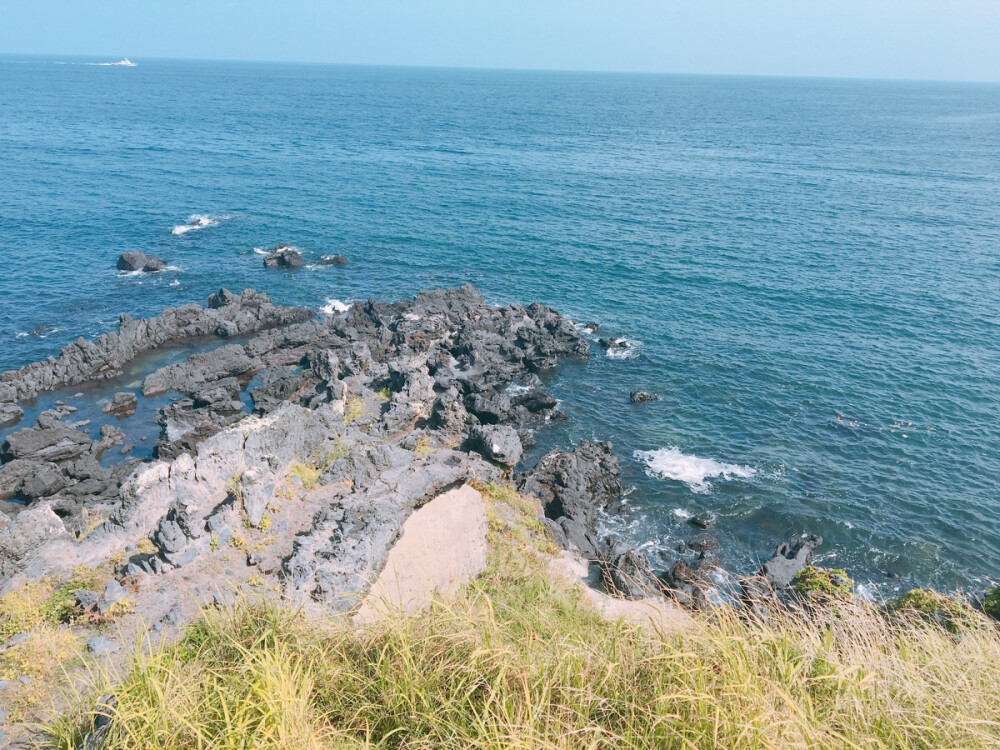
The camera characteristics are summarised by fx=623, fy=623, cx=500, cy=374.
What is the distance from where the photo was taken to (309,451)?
29.9m

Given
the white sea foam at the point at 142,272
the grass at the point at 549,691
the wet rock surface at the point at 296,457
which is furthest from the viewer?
the white sea foam at the point at 142,272

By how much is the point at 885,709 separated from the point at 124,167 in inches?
4855

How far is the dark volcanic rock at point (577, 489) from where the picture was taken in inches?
1217

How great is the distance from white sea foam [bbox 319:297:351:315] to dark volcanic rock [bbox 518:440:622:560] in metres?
28.5

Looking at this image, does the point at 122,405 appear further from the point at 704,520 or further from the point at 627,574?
the point at 704,520

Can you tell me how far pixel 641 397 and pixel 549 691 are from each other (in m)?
37.3

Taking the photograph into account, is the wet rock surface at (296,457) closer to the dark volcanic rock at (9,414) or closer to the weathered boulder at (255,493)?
the weathered boulder at (255,493)

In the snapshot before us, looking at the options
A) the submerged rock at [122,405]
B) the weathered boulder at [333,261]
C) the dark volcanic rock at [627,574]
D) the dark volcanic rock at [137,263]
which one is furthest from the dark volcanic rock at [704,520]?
the dark volcanic rock at [137,263]

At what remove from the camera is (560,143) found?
463ft

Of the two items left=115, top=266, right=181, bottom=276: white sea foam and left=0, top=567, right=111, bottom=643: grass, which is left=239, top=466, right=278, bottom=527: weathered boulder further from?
left=115, top=266, right=181, bottom=276: white sea foam

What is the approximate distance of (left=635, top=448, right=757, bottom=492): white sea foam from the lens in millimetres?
37062

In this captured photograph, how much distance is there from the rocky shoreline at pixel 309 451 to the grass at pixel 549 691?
2289mm

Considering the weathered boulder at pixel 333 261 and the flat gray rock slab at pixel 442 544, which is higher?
the flat gray rock slab at pixel 442 544

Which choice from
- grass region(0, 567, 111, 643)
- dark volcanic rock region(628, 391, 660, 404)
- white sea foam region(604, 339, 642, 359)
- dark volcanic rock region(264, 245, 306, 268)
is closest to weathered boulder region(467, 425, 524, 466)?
dark volcanic rock region(628, 391, 660, 404)
